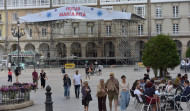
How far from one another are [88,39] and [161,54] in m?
27.8

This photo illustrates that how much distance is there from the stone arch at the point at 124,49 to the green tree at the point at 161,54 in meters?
22.3

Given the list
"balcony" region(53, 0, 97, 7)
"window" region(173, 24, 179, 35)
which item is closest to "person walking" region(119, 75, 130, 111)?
"window" region(173, 24, 179, 35)

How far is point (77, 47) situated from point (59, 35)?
179 inches

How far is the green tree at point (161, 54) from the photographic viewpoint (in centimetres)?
2144

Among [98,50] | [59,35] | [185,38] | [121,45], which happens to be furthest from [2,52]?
[185,38]

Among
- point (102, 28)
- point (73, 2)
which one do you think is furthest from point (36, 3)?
point (102, 28)

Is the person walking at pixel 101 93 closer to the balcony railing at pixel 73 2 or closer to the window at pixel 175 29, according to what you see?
the window at pixel 175 29

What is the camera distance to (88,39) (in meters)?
48.7

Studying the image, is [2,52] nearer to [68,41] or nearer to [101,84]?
[68,41]

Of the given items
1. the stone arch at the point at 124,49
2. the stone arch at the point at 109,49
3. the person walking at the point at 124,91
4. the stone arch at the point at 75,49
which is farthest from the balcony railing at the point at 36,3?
the person walking at the point at 124,91

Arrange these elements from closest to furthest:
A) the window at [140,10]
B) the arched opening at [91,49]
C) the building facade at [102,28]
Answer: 1. the building facade at [102,28]
2. the window at [140,10]
3. the arched opening at [91,49]

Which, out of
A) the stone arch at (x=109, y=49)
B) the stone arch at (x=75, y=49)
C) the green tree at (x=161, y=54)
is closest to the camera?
the green tree at (x=161, y=54)

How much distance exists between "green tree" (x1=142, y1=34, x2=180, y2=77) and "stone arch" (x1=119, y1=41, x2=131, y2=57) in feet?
73.3

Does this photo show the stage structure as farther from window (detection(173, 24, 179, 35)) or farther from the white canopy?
window (detection(173, 24, 179, 35))
